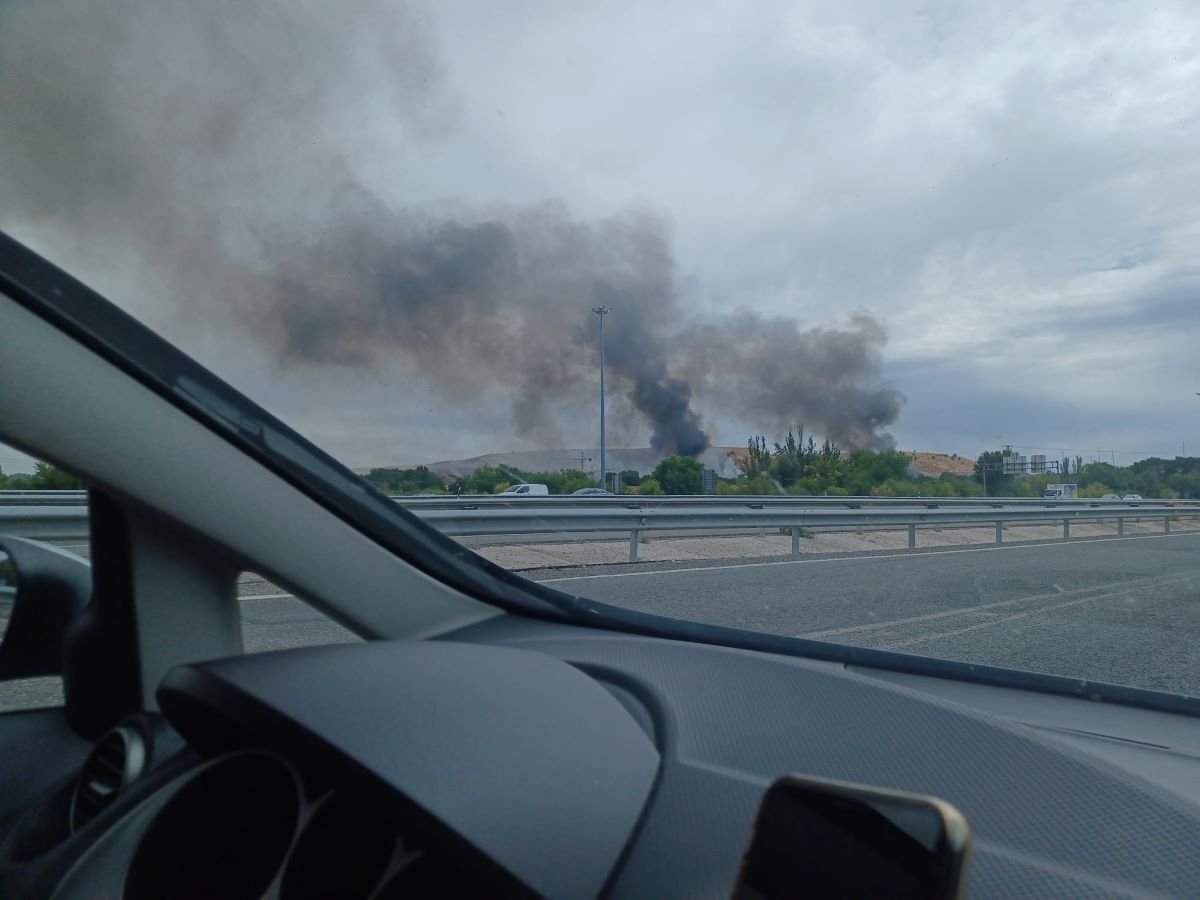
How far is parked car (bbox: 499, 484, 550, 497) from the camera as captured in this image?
366cm

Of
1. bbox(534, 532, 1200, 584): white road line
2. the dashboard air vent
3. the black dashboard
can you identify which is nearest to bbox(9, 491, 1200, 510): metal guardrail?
bbox(534, 532, 1200, 584): white road line

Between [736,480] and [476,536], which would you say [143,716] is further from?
[736,480]

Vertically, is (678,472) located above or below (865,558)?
above

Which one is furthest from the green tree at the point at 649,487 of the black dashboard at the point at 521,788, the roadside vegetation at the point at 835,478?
the black dashboard at the point at 521,788

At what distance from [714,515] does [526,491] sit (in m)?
1.47

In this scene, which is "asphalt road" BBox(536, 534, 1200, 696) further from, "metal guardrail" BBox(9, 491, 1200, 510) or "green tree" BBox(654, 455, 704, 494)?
"green tree" BBox(654, 455, 704, 494)

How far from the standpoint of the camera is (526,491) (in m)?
3.79

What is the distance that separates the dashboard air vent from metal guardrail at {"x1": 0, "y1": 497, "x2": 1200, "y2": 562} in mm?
552

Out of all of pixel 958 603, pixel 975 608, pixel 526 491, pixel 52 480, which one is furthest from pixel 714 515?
pixel 52 480

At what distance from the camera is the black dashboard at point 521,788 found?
1573 millimetres

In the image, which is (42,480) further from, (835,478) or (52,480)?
(835,478)

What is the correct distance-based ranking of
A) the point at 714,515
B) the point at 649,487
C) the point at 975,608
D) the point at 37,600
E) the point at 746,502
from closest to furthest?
the point at 37,600
the point at 975,608
the point at 649,487
the point at 746,502
the point at 714,515

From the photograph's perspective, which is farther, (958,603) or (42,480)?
(958,603)

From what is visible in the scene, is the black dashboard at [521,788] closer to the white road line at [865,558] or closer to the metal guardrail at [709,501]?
the metal guardrail at [709,501]
